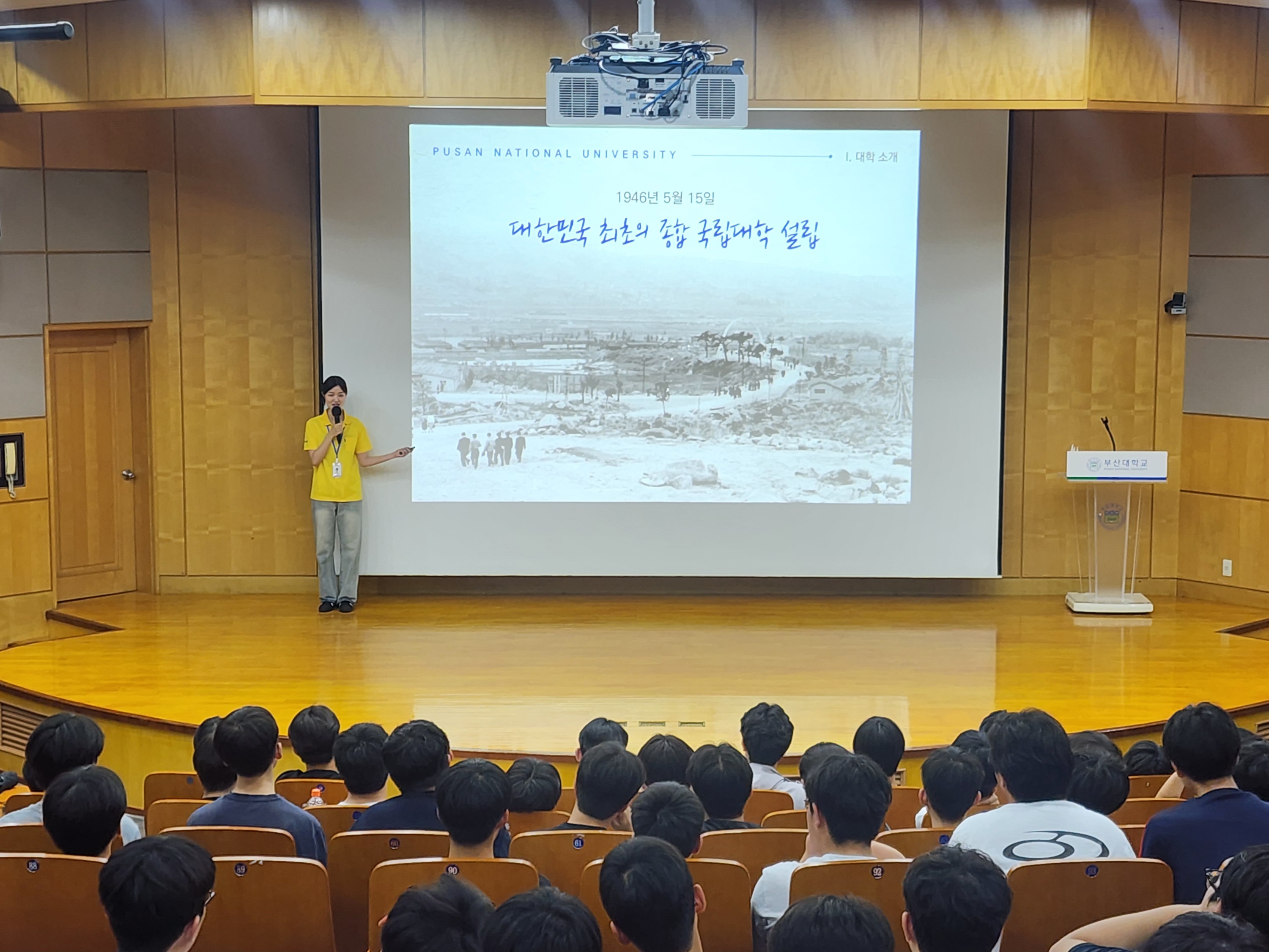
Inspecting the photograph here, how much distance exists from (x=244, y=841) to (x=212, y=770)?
2.22ft

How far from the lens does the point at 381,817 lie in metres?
3.54

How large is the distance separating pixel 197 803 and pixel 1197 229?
7663 millimetres

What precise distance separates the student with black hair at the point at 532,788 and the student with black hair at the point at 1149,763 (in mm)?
1942

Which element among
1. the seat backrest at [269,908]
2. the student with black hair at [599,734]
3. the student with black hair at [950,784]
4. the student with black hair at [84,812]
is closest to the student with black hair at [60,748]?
the student with black hair at [84,812]

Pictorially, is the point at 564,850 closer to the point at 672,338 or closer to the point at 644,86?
the point at 644,86

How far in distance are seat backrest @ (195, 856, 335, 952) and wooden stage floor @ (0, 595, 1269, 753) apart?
3.14 meters

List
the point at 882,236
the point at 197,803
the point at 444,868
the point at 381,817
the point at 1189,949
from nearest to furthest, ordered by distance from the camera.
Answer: the point at 1189,949
the point at 444,868
the point at 381,817
the point at 197,803
the point at 882,236

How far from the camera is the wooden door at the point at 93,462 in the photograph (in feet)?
29.5

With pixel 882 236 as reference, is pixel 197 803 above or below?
below

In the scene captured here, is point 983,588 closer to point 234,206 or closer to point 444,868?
point 234,206

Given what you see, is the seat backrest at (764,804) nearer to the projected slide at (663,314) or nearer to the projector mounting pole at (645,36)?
the projector mounting pole at (645,36)

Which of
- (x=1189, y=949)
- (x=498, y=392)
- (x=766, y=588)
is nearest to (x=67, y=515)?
(x=498, y=392)

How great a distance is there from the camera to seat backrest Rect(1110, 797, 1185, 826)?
3.87m

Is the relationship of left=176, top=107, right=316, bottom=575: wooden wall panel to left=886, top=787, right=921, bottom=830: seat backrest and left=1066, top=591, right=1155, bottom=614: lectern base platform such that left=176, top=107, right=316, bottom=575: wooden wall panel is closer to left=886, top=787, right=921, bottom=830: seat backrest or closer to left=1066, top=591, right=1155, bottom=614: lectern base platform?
left=1066, top=591, right=1155, bottom=614: lectern base platform
